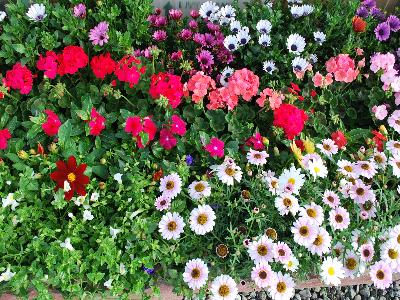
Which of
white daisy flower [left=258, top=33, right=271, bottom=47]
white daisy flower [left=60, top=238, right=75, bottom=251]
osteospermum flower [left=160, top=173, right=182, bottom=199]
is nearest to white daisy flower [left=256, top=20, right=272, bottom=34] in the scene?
white daisy flower [left=258, top=33, right=271, bottom=47]

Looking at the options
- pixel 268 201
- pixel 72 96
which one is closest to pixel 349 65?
pixel 268 201

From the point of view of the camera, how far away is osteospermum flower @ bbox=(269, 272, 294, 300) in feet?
5.85

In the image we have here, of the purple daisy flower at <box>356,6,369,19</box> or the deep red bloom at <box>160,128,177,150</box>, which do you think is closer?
the deep red bloom at <box>160,128,177,150</box>

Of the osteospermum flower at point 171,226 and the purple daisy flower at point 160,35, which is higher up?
the purple daisy flower at point 160,35

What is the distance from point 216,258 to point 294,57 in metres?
1.20

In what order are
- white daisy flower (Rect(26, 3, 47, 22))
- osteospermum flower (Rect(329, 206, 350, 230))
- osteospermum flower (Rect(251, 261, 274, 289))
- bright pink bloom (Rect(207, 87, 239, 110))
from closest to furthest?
osteospermum flower (Rect(251, 261, 274, 289)) → osteospermum flower (Rect(329, 206, 350, 230)) → bright pink bloom (Rect(207, 87, 239, 110)) → white daisy flower (Rect(26, 3, 47, 22))

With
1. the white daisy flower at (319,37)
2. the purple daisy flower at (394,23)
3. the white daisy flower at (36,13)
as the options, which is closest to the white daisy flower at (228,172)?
the white daisy flower at (319,37)

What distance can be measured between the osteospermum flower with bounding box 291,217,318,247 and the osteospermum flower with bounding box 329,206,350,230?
10 cm

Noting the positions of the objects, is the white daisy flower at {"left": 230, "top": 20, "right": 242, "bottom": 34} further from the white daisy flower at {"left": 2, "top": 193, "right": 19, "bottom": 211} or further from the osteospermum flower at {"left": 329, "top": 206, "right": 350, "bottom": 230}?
the white daisy flower at {"left": 2, "top": 193, "right": 19, "bottom": 211}

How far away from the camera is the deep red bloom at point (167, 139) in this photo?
6.85 feet

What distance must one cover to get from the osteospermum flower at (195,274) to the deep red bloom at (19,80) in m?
1.10

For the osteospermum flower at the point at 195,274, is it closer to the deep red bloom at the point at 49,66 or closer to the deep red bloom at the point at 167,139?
the deep red bloom at the point at 167,139

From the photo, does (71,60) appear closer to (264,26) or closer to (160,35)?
(160,35)

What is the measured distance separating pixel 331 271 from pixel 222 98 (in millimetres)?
894
